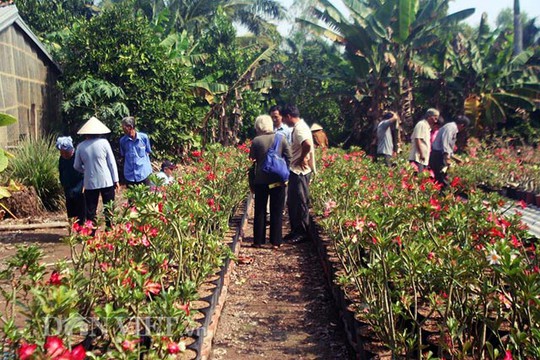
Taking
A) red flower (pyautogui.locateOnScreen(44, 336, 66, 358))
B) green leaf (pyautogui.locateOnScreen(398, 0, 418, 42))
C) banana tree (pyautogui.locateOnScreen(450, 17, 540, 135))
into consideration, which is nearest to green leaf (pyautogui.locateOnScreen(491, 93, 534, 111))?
banana tree (pyautogui.locateOnScreen(450, 17, 540, 135))

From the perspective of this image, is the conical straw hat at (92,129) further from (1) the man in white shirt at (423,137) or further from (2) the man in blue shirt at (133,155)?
(1) the man in white shirt at (423,137)

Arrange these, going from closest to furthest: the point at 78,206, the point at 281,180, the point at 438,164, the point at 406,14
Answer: the point at 281,180
the point at 78,206
the point at 438,164
the point at 406,14

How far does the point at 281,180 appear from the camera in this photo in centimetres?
653

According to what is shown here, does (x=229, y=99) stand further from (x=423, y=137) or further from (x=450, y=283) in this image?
(x=450, y=283)

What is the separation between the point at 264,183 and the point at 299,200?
627 millimetres

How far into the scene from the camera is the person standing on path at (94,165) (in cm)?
640

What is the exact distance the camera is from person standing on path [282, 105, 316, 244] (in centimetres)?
680

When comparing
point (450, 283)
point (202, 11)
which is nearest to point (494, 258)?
point (450, 283)

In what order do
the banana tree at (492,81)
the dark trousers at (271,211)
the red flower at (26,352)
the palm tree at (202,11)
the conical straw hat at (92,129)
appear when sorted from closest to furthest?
the red flower at (26,352) < the conical straw hat at (92,129) < the dark trousers at (271,211) < the banana tree at (492,81) < the palm tree at (202,11)

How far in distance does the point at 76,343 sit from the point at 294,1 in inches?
1724

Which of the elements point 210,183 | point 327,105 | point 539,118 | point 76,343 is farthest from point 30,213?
point 539,118

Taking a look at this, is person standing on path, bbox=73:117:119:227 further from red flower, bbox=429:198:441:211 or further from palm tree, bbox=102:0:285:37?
palm tree, bbox=102:0:285:37

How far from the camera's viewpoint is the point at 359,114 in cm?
1823

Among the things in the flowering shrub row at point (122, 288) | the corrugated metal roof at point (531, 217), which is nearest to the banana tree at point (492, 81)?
the corrugated metal roof at point (531, 217)
